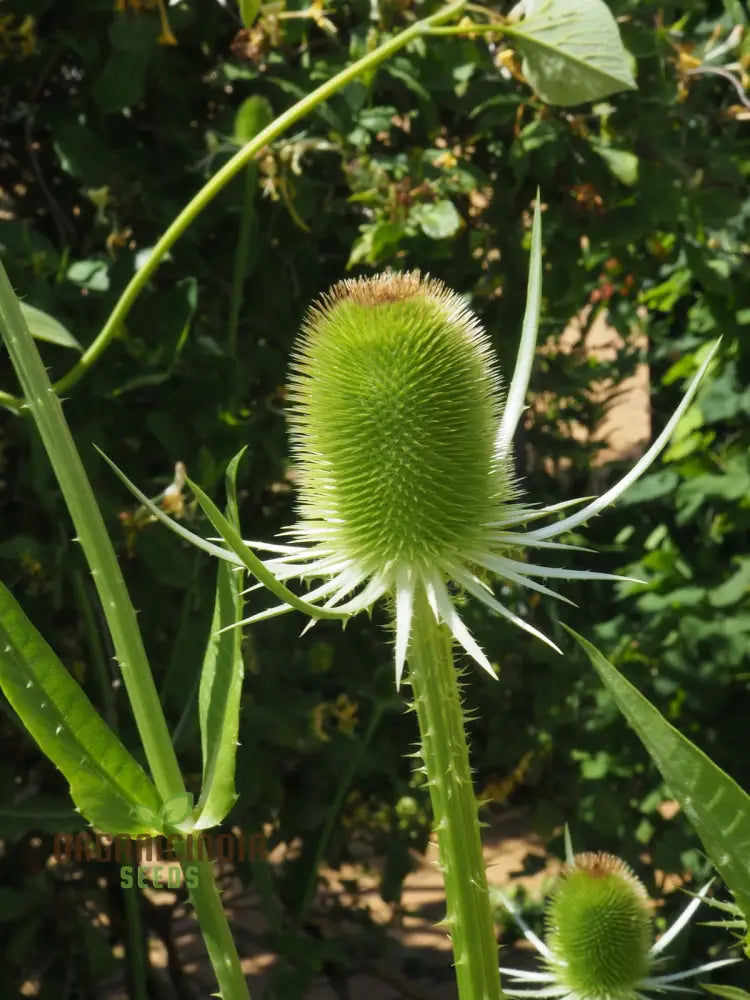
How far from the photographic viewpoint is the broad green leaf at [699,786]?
1.87 feet

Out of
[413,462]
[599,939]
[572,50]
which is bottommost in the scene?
[599,939]

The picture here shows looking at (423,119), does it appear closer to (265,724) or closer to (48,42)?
(48,42)

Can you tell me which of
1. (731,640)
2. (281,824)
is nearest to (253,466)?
(281,824)

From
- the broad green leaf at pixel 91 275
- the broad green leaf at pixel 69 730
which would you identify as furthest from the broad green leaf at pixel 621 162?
the broad green leaf at pixel 69 730

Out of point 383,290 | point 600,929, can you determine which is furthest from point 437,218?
point 600,929

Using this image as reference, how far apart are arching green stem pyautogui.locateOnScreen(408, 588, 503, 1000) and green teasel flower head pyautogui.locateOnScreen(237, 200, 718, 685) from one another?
4.3 inches

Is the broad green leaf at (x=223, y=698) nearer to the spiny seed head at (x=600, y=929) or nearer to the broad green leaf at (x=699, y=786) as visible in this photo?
the broad green leaf at (x=699, y=786)

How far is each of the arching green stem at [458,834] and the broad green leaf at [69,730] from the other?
18 centimetres

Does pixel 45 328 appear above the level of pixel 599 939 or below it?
above

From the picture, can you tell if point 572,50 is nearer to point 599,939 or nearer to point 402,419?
point 402,419

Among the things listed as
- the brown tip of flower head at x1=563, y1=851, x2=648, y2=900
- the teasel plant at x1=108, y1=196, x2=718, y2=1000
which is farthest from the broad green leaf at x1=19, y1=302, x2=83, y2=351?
the brown tip of flower head at x1=563, y1=851, x2=648, y2=900

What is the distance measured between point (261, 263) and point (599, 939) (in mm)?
1062

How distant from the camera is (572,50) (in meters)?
0.88

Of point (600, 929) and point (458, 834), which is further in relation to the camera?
point (600, 929)
